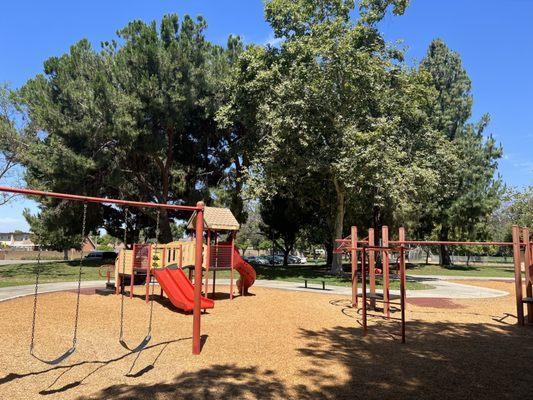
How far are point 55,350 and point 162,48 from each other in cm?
2222

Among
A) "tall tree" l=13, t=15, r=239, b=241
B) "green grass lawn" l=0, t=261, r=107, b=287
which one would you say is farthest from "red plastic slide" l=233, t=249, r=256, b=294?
"tall tree" l=13, t=15, r=239, b=241

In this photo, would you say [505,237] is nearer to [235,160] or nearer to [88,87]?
[235,160]

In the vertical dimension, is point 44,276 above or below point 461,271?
above

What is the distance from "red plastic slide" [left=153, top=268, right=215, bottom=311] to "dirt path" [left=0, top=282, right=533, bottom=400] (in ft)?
1.22

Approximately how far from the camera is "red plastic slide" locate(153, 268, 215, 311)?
1100 centimetres

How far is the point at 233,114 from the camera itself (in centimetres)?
2603

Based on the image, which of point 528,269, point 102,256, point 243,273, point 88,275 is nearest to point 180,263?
point 243,273

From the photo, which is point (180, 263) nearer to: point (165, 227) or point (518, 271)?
point (518, 271)

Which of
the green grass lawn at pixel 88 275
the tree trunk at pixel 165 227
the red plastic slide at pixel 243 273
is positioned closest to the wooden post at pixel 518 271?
the red plastic slide at pixel 243 273

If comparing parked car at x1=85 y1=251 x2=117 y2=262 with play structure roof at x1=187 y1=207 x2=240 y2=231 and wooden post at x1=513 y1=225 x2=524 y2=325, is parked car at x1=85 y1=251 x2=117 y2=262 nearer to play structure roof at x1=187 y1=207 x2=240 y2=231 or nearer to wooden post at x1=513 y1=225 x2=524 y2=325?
play structure roof at x1=187 y1=207 x2=240 y2=231

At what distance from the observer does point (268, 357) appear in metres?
6.89

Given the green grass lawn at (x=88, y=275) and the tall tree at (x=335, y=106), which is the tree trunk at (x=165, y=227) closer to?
the green grass lawn at (x=88, y=275)

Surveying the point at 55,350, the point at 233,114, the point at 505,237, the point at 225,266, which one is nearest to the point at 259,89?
the point at 233,114

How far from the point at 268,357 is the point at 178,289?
203 inches
